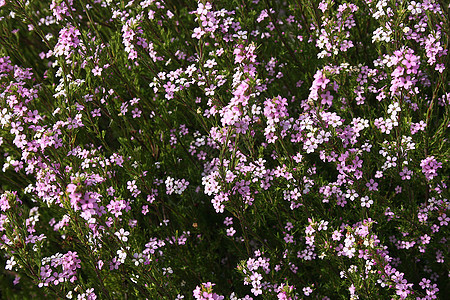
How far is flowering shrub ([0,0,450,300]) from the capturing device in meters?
3.31

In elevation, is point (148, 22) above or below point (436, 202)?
above

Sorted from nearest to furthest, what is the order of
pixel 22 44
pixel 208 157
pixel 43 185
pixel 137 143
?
pixel 43 185, pixel 137 143, pixel 208 157, pixel 22 44

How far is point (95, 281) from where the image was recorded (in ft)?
13.8

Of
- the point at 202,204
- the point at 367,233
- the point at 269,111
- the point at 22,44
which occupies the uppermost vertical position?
the point at 22,44

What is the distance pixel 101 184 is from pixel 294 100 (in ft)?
7.23

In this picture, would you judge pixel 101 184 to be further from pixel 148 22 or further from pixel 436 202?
pixel 436 202

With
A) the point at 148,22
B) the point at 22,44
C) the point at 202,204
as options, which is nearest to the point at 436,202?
the point at 202,204

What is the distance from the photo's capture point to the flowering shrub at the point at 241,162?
3.31 m

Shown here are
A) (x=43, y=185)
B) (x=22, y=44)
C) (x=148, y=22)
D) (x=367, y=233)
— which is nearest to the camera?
(x=367, y=233)

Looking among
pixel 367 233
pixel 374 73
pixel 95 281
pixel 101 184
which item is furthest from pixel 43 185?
pixel 374 73

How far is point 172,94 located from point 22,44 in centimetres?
338

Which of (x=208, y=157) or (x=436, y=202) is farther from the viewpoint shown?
(x=208, y=157)

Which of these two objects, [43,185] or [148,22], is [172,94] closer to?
[148,22]

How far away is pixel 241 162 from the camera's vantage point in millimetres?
3945
